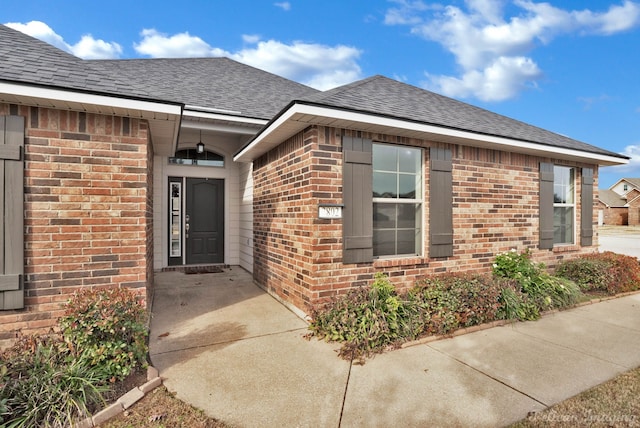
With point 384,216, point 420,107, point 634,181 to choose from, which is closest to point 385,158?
point 384,216

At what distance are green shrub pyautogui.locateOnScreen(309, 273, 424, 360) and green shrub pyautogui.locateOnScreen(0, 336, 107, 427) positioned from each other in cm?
224

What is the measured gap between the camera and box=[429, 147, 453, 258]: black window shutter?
16.3ft

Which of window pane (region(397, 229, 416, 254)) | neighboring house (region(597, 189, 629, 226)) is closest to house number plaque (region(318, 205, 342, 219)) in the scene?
window pane (region(397, 229, 416, 254))

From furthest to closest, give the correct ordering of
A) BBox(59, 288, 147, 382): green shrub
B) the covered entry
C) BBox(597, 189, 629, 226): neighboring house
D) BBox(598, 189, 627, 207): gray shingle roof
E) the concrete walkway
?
BBox(598, 189, 627, 207): gray shingle roof < BBox(597, 189, 629, 226): neighboring house < the covered entry < BBox(59, 288, 147, 382): green shrub < the concrete walkway

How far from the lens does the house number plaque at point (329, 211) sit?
4.17 meters

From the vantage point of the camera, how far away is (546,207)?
20.9ft

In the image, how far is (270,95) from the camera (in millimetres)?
8383

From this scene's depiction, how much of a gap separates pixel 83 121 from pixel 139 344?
2.51m

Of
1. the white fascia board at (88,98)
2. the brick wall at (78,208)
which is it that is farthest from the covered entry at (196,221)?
the white fascia board at (88,98)

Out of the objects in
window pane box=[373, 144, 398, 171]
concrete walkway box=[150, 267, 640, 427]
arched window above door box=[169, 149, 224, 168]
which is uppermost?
arched window above door box=[169, 149, 224, 168]

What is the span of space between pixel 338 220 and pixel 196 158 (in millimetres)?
5279

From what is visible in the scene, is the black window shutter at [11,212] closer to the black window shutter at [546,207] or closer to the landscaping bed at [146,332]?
the landscaping bed at [146,332]

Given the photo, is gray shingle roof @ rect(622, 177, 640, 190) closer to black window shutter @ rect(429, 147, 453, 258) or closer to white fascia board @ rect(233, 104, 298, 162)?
black window shutter @ rect(429, 147, 453, 258)

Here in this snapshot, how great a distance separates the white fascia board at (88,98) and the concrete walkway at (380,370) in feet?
8.80
